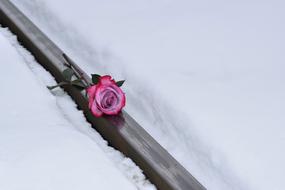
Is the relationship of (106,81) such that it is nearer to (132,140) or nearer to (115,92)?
(115,92)

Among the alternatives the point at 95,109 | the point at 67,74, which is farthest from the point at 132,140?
the point at 67,74

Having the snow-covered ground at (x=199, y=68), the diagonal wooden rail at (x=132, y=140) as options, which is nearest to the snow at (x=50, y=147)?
the diagonal wooden rail at (x=132, y=140)

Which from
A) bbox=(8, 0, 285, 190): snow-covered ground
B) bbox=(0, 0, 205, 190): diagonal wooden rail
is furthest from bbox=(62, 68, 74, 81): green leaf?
bbox=(8, 0, 285, 190): snow-covered ground

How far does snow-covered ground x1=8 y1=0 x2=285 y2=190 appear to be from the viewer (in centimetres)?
82

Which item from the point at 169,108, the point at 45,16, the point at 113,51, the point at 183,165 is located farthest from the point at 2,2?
the point at 183,165

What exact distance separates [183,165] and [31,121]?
327 millimetres

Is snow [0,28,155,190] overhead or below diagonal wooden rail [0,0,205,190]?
below

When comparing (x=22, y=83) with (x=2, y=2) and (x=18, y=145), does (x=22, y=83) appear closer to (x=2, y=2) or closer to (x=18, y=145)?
(x=18, y=145)

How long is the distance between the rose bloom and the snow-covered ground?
101 millimetres

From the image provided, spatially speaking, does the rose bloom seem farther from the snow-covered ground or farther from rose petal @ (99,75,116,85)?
the snow-covered ground

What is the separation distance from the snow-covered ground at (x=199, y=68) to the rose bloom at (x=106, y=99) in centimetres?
10

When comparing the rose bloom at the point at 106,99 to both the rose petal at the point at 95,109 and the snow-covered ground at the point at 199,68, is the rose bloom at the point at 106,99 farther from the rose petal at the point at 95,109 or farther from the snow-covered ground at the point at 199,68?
the snow-covered ground at the point at 199,68

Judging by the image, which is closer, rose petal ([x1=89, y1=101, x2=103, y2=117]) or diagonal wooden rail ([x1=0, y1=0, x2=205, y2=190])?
diagonal wooden rail ([x1=0, y1=0, x2=205, y2=190])

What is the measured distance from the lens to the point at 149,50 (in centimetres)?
Result: 122
